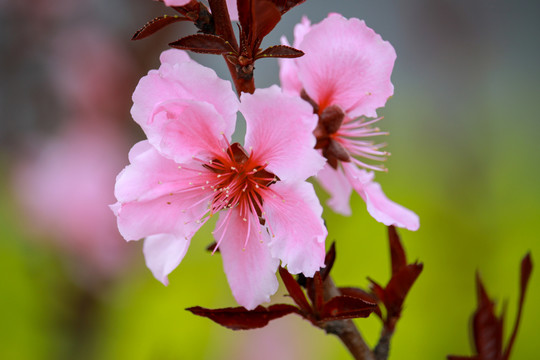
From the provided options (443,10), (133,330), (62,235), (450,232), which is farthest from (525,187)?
(62,235)

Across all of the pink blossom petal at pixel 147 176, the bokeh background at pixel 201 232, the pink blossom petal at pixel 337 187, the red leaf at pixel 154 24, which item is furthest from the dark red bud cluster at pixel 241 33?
the bokeh background at pixel 201 232

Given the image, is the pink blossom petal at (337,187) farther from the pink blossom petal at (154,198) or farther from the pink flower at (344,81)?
the pink blossom petal at (154,198)

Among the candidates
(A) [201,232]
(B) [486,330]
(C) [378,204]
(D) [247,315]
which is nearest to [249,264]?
(D) [247,315]

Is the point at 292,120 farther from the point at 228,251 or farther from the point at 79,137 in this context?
the point at 79,137

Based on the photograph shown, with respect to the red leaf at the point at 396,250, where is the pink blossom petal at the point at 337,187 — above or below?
above

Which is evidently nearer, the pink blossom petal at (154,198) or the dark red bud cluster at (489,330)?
the pink blossom petal at (154,198)

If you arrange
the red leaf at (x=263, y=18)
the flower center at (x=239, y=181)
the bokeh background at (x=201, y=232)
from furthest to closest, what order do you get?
the bokeh background at (x=201, y=232)
the flower center at (x=239, y=181)
the red leaf at (x=263, y=18)
